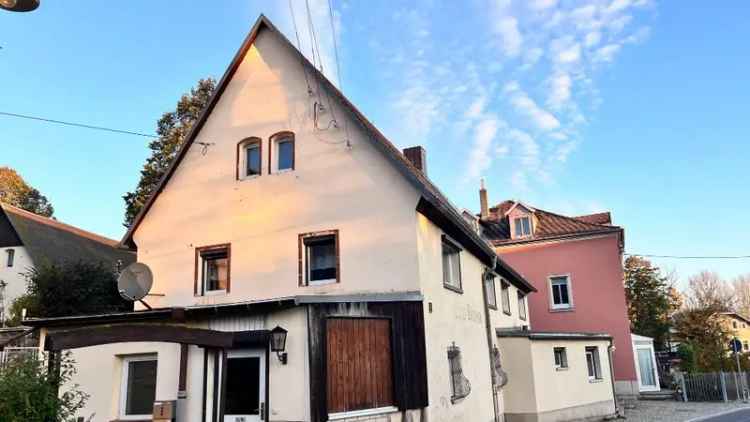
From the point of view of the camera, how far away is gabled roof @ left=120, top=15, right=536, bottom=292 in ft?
42.9

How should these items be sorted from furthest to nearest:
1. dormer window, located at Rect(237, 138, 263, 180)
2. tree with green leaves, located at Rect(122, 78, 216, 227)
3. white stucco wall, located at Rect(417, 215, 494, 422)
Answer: tree with green leaves, located at Rect(122, 78, 216, 227)
dormer window, located at Rect(237, 138, 263, 180)
white stucco wall, located at Rect(417, 215, 494, 422)

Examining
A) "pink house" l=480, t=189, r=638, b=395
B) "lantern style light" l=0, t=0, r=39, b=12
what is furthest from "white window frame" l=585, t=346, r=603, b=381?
"lantern style light" l=0, t=0, r=39, b=12

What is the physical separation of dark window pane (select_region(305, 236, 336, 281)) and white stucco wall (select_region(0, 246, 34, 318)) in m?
24.2

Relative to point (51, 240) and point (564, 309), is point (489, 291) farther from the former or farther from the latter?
point (51, 240)

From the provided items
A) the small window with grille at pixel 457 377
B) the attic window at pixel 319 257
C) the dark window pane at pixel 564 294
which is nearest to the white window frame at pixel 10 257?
the attic window at pixel 319 257

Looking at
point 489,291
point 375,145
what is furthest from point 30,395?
point 489,291

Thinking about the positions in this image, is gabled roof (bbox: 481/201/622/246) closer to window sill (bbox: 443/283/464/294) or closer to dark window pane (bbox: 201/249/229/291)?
window sill (bbox: 443/283/464/294)

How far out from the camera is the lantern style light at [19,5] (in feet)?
17.8

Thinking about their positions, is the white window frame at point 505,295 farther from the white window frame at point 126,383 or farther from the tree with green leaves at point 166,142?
the tree with green leaves at point 166,142

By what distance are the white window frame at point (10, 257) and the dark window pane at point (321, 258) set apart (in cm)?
2666

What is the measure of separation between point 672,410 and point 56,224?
37306mm

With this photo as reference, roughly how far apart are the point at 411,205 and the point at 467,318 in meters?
4.34

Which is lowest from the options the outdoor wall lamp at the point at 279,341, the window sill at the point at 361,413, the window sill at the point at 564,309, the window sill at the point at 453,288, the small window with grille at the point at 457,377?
the window sill at the point at 361,413

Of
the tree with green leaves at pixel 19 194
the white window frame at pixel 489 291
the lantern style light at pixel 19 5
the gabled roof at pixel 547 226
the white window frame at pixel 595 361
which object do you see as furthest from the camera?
the tree with green leaves at pixel 19 194
